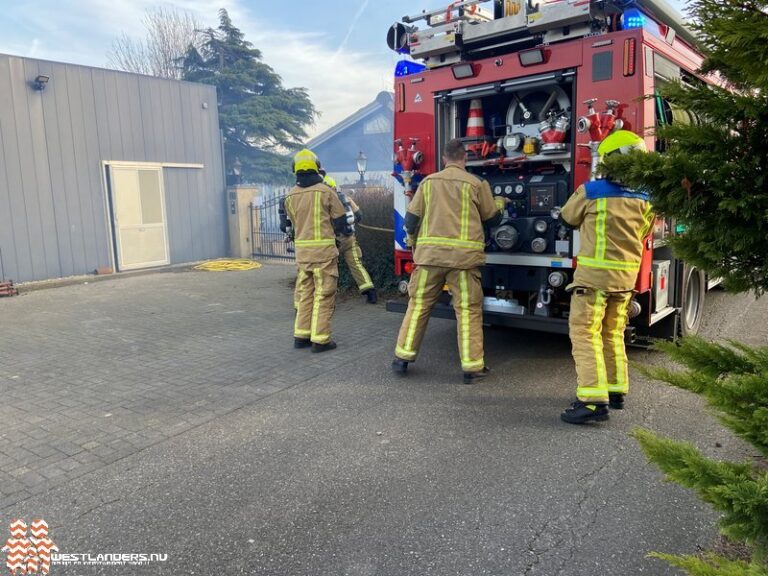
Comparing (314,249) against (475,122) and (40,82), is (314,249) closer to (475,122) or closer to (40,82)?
(475,122)

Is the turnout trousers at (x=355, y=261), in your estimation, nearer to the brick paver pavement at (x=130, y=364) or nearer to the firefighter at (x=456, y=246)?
the brick paver pavement at (x=130, y=364)

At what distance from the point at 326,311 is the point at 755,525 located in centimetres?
485

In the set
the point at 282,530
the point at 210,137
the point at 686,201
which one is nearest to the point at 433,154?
the point at 282,530

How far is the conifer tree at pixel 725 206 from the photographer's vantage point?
134cm

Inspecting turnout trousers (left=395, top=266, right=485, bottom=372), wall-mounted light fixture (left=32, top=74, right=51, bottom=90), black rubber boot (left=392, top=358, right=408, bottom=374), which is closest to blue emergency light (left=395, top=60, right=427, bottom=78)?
turnout trousers (left=395, top=266, right=485, bottom=372)

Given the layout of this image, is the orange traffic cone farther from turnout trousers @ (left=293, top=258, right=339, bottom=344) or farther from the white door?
the white door

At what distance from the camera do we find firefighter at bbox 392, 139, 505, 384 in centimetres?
487

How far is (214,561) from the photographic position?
2604mm

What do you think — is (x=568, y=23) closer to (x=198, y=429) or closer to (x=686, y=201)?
(x=686, y=201)

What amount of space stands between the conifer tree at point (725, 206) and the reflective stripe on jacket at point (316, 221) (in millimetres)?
4588

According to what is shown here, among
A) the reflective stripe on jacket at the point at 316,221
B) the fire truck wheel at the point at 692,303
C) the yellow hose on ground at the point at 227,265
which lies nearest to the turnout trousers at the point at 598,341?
the fire truck wheel at the point at 692,303

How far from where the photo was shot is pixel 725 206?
1.39 meters

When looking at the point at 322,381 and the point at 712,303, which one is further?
the point at 712,303

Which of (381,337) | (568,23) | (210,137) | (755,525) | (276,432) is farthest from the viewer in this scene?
(210,137)
